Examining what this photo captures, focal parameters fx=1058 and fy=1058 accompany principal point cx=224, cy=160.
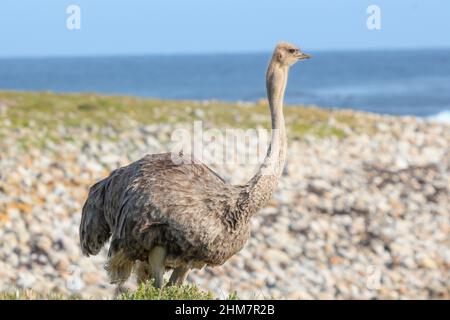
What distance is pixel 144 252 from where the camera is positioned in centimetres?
747

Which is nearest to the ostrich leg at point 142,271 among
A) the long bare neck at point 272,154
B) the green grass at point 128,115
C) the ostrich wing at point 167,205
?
the ostrich wing at point 167,205

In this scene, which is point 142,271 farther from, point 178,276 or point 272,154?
point 272,154

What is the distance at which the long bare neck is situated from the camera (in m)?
7.06

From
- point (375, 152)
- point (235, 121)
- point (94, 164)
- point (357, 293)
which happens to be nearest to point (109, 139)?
point (94, 164)

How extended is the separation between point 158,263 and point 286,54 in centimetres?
169

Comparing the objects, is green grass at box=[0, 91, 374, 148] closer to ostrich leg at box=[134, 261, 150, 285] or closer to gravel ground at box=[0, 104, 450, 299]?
gravel ground at box=[0, 104, 450, 299]

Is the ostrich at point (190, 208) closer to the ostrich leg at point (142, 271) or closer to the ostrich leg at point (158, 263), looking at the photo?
the ostrich leg at point (158, 263)

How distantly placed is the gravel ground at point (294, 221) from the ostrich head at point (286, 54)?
3.59m

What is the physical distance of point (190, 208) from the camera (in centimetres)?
722

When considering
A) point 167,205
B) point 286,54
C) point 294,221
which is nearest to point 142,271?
point 167,205

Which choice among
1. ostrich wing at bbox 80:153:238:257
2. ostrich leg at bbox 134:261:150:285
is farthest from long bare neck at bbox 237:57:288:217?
ostrich leg at bbox 134:261:150:285

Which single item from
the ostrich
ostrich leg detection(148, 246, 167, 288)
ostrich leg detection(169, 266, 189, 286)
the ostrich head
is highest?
the ostrich head

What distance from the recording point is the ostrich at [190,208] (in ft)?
23.6

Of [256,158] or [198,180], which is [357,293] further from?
[198,180]
